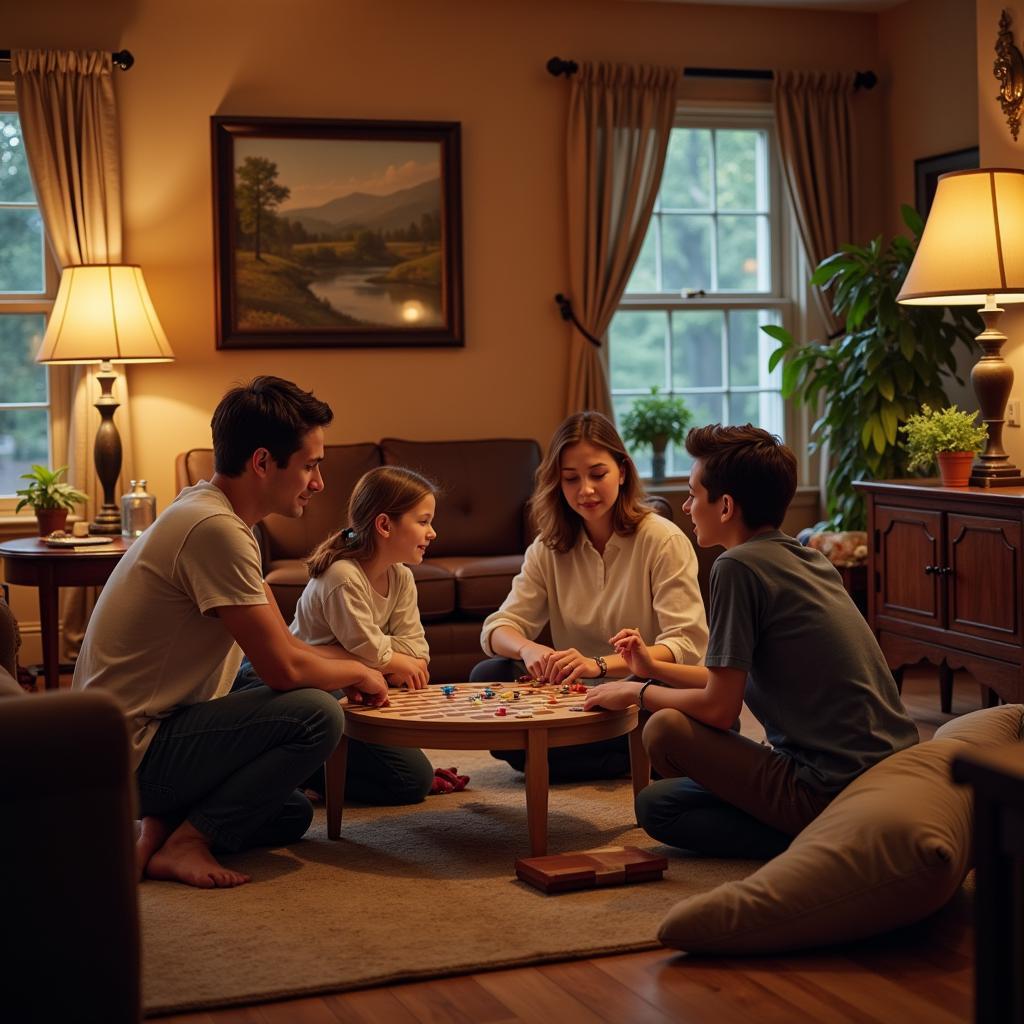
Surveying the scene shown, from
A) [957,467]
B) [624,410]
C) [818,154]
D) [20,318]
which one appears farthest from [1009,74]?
[20,318]

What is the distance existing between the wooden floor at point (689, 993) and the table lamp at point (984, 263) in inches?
88.8

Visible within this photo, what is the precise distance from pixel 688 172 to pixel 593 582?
335 cm

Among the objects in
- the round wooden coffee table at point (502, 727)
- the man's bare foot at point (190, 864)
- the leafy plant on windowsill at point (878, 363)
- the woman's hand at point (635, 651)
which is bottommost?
the man's bare foot at point (190, 864)

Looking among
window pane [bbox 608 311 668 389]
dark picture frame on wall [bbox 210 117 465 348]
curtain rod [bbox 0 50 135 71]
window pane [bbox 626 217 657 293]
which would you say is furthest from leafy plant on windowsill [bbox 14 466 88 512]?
window pane [bbox 626 217 657 293]

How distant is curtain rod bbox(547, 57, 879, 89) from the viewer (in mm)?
6152

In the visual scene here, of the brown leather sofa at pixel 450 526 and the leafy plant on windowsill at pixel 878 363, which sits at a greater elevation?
the leafy plant on windowsill at pixel 878 363

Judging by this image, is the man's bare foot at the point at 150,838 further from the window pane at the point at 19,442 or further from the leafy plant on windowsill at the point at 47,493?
the window pane at the point at 19,442

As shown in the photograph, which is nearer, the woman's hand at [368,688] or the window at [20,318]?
the woman's hand at [368,688]

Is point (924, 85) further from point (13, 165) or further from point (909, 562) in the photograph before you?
point (13, 165)

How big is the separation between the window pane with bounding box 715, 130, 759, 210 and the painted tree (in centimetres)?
204

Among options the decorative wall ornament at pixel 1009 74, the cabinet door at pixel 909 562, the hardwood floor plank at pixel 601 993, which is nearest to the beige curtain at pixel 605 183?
the decorative wall ornament at pixel 1009 74

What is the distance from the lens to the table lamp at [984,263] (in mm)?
4379

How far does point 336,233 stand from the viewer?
601cm

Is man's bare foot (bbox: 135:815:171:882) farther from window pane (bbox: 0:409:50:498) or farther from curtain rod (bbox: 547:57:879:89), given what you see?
curtain rod (bbox: 547:57:879:89)
